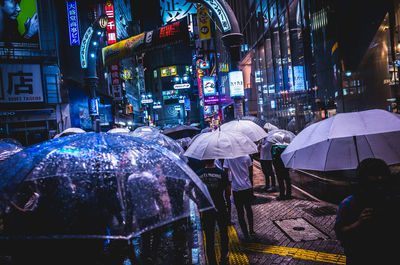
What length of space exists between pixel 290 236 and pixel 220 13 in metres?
8.90

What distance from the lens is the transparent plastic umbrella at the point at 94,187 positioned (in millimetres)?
2469

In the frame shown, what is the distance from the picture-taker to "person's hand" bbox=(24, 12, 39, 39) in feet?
60.2

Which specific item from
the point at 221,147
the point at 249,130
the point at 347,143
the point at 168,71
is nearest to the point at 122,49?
the point at 249,130

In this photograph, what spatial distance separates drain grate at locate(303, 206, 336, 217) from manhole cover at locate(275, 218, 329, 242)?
1.99 feet

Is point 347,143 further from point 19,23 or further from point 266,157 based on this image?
point 19,23

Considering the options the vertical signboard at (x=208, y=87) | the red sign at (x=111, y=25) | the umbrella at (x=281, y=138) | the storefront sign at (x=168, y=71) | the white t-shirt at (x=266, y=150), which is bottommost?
the white t-shirt at (x=266, y=150)

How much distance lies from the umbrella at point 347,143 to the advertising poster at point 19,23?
20971mm

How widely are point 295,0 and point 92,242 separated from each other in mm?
15298

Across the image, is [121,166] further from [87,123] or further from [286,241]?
[87,123]

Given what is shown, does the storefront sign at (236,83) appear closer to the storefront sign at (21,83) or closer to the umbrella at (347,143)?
the umbrella at (347,143)

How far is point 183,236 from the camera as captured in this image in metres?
6.06

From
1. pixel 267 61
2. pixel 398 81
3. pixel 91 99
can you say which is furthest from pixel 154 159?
pixel 267 61

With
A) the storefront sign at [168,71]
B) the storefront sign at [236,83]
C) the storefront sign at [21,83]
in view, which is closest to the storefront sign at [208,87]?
the storefront sign at [236,83]

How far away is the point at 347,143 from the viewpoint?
3352 mm
